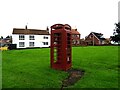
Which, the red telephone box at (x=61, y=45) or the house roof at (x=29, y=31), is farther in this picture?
the house roof at (x=29, y=31)

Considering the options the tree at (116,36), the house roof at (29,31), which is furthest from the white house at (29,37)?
the tree at (116,36)

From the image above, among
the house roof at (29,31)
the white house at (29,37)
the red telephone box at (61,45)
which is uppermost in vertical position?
the house roof at (29,31)

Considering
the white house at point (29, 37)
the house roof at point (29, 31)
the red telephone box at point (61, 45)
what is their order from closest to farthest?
the red telephone box at point (61, 45) → the white house at point (29, 37) → the house roof at point (29, 31)

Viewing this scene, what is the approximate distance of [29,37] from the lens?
71.6 metres

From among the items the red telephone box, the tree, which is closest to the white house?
the tree

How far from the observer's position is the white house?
2714 inches

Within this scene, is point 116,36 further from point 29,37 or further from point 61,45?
point 61,45

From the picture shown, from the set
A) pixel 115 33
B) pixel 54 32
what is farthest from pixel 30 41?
pixel 54 32

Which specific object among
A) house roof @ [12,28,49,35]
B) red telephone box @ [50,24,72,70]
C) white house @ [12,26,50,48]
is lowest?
red telephone box @ [50,24,72,70]

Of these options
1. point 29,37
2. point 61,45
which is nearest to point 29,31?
point 29,37

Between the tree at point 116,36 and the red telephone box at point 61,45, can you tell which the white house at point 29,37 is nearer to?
the tree at point 116,36

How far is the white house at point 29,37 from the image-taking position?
6894 centimetres

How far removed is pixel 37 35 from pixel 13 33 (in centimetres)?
812

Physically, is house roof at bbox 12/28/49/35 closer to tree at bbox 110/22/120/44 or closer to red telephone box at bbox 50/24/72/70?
tree at bbox 110/22/120/44
